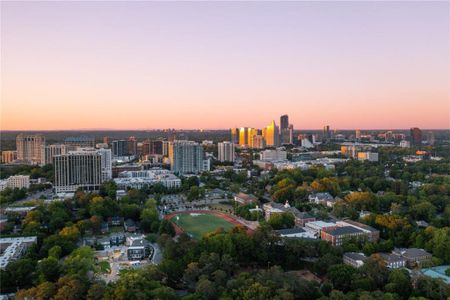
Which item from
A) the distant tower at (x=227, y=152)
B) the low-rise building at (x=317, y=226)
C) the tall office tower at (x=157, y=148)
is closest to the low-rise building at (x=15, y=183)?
the low-rise building at (x=317, y=226)

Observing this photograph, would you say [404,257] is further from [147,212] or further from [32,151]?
[32,151]

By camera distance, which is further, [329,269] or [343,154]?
[343,154]

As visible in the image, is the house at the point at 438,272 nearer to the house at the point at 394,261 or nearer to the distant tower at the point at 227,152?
the house at the point at 394,261

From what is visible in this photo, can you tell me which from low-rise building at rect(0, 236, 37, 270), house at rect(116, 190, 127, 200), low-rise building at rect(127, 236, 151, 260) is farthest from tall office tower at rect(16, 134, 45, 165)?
low-rise building at rect(127, 236, 151, 260)

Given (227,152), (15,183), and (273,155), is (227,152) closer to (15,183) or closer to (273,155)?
(273,155)

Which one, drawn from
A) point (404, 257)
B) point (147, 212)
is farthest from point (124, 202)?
point (404, 257)
